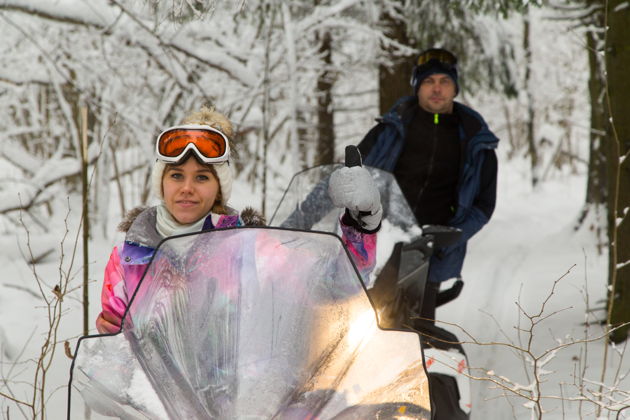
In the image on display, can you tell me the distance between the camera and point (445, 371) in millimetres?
2990

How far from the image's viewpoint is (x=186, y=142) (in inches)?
91.7

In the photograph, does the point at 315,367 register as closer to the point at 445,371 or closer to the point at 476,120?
the point at 445,371

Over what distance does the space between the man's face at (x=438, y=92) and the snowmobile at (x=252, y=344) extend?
2.68 m

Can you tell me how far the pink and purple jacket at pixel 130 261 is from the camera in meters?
2.26

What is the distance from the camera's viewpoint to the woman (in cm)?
229

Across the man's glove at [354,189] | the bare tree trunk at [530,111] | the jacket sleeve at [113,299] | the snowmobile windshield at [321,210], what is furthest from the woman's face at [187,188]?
the bare tree trunk at [530,111]

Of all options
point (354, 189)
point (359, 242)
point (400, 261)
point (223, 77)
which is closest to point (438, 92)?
point (400, 261)

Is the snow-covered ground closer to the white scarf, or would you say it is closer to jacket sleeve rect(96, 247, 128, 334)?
jacket sleeve rect(96, 247, 128, 334)

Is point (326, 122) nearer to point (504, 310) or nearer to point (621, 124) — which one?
point (504, 310)

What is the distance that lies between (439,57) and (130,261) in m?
2.66

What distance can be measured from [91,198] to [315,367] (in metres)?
9.14

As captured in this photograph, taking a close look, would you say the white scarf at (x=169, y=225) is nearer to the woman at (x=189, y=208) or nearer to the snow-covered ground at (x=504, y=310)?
the woman at (x=189, y=208)

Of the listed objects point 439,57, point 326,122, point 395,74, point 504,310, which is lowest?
point 504,310

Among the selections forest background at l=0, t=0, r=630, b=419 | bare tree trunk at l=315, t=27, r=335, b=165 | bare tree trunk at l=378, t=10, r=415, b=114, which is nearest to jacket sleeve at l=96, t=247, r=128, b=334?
forest background at l=0, t=0, r=630, b=419
